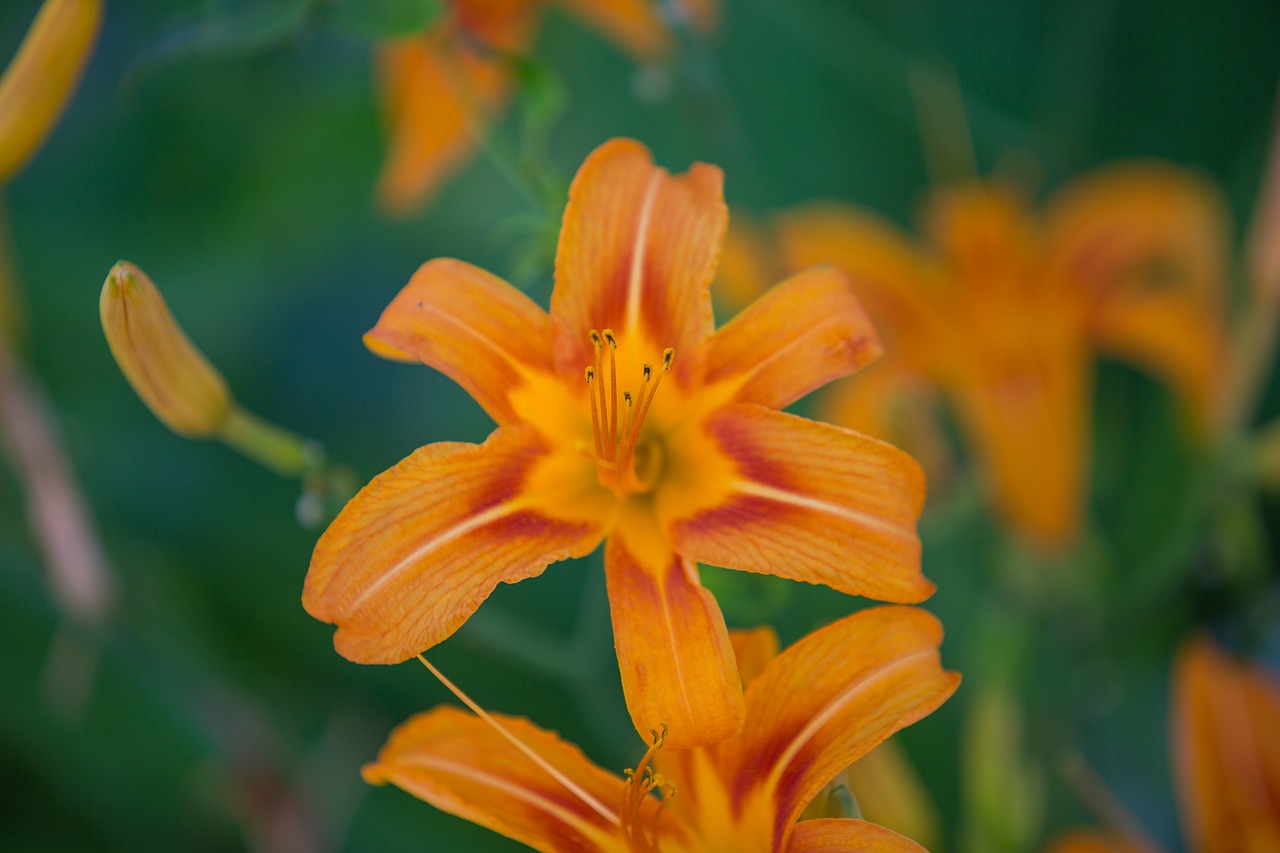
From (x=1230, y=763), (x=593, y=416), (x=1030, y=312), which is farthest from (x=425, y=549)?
(x=1030, y=312)

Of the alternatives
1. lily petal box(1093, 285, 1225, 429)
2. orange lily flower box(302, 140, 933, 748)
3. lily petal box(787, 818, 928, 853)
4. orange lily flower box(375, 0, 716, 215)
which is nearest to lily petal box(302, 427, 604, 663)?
orange lily flower box(302, 140, 933, 748)

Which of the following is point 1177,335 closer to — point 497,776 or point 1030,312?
point 1030,312

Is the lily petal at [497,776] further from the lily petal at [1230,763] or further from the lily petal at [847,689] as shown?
the lily petal at [1230,763]

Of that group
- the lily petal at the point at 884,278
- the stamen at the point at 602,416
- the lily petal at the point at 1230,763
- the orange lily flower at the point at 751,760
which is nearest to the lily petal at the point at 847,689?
the orange lily flower at the point at 751,760

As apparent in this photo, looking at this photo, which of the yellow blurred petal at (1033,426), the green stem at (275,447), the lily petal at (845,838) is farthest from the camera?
the yellow blurred petal at (1033,426)

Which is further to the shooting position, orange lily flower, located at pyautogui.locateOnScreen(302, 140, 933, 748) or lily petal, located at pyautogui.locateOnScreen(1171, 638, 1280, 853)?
lily petal, located at pyautogui.locateOnScreen(1171, 638, 1280, 853)

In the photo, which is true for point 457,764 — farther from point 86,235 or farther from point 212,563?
point 86,235

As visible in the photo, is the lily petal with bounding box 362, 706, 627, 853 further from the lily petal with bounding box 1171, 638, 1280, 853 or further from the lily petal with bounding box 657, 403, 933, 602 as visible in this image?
the lily petal with bounding box 1171, 638, 1280, 853

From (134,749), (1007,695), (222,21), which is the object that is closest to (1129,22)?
(1007,695)
